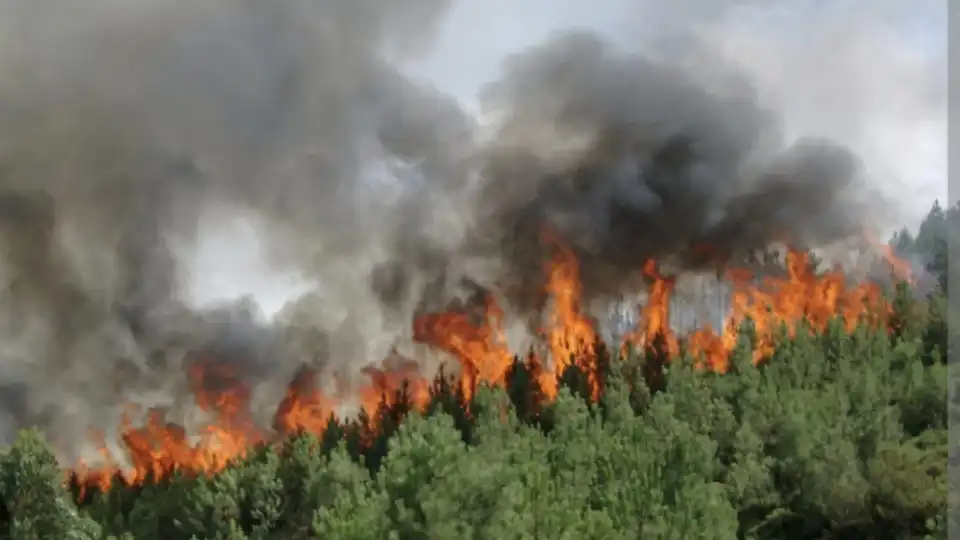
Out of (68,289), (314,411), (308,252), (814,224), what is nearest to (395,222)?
(308,252)

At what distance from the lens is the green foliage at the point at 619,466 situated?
9117 mm

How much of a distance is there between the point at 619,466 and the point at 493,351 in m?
3.58

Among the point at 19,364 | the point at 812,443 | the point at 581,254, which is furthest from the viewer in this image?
the point at 581,254

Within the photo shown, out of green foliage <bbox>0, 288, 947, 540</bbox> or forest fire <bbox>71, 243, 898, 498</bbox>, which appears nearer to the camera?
green foliage <bbox>0, 288, 947, 540</bbox>

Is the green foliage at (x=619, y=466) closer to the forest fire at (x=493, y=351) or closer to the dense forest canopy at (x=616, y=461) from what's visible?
the dense forest canopy at (x=616, y=461)

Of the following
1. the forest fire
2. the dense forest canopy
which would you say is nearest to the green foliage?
the dense forest canopy

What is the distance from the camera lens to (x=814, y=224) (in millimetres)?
14672

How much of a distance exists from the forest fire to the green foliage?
0.86 feet

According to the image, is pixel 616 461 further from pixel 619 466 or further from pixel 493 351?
pixel 493 351

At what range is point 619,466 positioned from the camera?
10773 mm

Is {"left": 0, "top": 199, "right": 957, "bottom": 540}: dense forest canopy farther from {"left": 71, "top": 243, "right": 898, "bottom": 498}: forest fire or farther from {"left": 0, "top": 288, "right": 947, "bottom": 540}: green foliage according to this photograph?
{"left": 71, "top": 243, "right": 898, "bottom": 498}: forest fire

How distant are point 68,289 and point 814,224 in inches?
428

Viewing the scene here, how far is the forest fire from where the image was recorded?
12195mm

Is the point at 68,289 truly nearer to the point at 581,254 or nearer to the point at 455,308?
the point at 455,308
